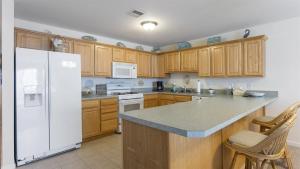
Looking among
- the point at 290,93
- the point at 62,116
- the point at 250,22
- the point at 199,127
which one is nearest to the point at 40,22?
the point at 62,116

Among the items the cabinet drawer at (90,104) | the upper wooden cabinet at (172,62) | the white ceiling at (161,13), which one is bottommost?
the cabinet drawer at (90,104)

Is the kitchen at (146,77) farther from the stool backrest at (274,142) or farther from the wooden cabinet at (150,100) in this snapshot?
A: the stool backrest at (274,142)

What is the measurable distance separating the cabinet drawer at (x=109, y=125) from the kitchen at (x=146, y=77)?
3 centimetres

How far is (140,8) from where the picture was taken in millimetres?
2707

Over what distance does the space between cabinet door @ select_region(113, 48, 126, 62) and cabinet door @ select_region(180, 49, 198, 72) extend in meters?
1.65

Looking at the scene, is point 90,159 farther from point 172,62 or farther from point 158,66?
point 158,66

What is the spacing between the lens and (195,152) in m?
1.50

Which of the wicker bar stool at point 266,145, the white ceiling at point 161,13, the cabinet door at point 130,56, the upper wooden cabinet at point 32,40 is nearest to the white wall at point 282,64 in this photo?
the white ceiling at point 161,13

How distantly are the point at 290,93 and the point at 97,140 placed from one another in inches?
158

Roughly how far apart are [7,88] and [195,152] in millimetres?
2622

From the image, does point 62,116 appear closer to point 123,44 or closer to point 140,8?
point 140,8

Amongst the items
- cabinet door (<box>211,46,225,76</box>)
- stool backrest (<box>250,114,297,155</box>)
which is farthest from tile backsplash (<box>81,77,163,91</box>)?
stool backrest (<box>250,114,297,155</box>)

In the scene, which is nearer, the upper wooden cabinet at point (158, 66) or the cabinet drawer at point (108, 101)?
the cabinet drawer at point (108, 101)

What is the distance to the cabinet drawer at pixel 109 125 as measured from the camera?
371 centimetres
